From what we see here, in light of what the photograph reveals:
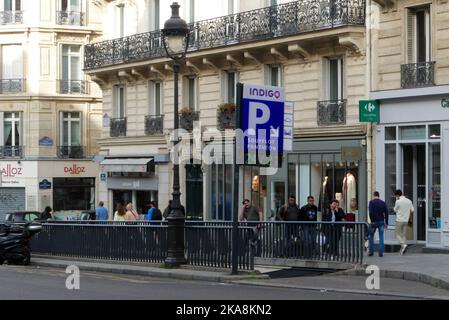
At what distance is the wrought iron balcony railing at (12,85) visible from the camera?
50.7 meters

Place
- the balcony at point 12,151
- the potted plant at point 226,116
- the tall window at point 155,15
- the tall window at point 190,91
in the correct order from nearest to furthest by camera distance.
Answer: the potted plant at point 226,116 → the tall window at point 190,91 → the tall window at point 155,15 → the balcony at point 12,151

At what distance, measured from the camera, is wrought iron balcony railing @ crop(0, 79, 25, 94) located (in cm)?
5072

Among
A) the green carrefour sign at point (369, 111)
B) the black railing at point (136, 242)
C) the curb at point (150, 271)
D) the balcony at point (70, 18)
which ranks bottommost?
the curb at point (150, 271)

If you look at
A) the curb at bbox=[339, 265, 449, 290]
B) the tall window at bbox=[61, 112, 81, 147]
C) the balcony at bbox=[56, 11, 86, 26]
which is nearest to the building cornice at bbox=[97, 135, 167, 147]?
the tall window at bbox=[61, 112, 81, 147]

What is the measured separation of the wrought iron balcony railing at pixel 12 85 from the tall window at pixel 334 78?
22938mm

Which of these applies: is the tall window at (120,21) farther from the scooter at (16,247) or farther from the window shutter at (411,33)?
the window shutter at (411,33)

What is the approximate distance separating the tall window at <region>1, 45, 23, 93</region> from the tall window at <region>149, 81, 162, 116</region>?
13.2m

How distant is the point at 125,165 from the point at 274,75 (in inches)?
350

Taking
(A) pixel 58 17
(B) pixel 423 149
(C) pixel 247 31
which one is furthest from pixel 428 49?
(A) pixel 58 17

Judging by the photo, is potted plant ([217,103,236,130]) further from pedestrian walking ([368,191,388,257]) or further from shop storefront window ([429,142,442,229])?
pedestrian walking ([368,191,388,257])

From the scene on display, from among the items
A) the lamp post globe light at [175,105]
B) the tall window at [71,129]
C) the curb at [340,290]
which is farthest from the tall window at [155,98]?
the curb at [340,290]

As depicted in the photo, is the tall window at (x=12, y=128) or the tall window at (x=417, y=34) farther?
the tall window at (x=12, y=128)
